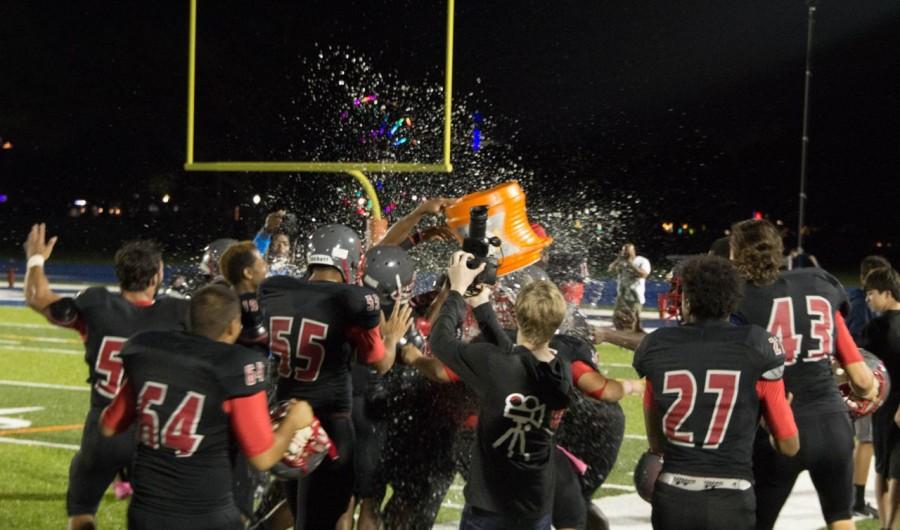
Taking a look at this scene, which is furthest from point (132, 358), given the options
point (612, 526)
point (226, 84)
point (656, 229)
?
point (656, 229)

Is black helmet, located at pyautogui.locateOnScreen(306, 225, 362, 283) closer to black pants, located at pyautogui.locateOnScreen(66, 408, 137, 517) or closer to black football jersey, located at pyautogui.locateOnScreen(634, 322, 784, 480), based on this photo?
black pants, located at pyautogui.locateOnScreen(66, 408, 137, 517)

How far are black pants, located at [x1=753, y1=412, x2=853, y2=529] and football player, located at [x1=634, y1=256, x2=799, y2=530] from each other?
2.83 feet

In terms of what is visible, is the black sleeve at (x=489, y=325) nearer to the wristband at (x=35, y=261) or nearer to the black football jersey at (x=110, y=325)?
the black football jersey at (x=110, y=325)

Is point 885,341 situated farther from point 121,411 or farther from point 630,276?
point 630,276

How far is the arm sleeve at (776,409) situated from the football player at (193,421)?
1.89m

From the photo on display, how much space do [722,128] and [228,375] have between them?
178ft

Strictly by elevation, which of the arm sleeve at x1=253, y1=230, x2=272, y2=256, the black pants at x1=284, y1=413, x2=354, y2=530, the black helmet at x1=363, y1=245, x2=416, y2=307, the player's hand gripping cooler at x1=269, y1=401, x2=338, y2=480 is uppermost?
the arm sleeve at x1=253, y1=230, x2=272, y2=256

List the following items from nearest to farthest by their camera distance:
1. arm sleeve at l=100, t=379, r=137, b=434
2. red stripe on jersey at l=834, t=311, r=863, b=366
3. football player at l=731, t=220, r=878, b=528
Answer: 1. arm sleeve at l=100, t=379, r=137, b=434
2. football player at l=731, t=220, r=878, b=528
3. red stripe on jersey at l=834, t=311, r=863, b=366

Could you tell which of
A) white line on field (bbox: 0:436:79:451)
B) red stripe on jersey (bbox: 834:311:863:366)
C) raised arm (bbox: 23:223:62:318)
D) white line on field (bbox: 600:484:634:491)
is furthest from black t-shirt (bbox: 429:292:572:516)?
white line on field (bbox: 0:436:79:451)

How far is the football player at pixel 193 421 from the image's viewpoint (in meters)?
4.13

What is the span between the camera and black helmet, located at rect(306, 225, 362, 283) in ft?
18.8

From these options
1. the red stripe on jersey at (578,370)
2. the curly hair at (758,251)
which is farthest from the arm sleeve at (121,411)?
the curly hair at (758,251)

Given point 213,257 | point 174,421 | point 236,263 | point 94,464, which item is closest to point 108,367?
point 94,464

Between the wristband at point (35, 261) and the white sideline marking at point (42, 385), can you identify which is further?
the white sideline marking at point (42, 385)
